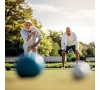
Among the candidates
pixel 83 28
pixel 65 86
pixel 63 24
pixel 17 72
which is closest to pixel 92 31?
pixel 83 28

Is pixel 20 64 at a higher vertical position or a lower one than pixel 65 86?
higher

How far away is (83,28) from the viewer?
4348mm

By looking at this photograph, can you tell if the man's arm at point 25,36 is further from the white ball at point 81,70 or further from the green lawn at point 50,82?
the white ball at point 81,70

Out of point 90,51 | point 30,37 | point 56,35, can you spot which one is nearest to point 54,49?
point 56,35

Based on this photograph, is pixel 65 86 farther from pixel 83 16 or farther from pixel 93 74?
pixel 83 16

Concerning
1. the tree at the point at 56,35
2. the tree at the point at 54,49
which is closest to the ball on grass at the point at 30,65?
the tree at the point at 54,49

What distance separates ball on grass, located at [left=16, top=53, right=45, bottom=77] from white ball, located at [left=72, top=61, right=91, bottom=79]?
482mm

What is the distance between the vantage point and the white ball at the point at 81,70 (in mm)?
4273

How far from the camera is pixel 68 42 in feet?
14.5

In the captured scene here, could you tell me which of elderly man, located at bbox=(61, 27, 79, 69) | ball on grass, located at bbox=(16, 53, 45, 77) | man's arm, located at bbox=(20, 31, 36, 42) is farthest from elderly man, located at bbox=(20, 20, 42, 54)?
elderly man, located at bbox=(61, 27, 79, 69)

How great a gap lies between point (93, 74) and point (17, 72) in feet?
3.52

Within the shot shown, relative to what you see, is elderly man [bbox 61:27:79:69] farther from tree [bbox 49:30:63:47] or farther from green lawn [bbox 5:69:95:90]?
green lawn [bbox 5:69:95:90]

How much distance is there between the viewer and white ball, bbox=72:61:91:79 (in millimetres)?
4273

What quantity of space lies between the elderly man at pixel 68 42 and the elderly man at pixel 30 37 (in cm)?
35
